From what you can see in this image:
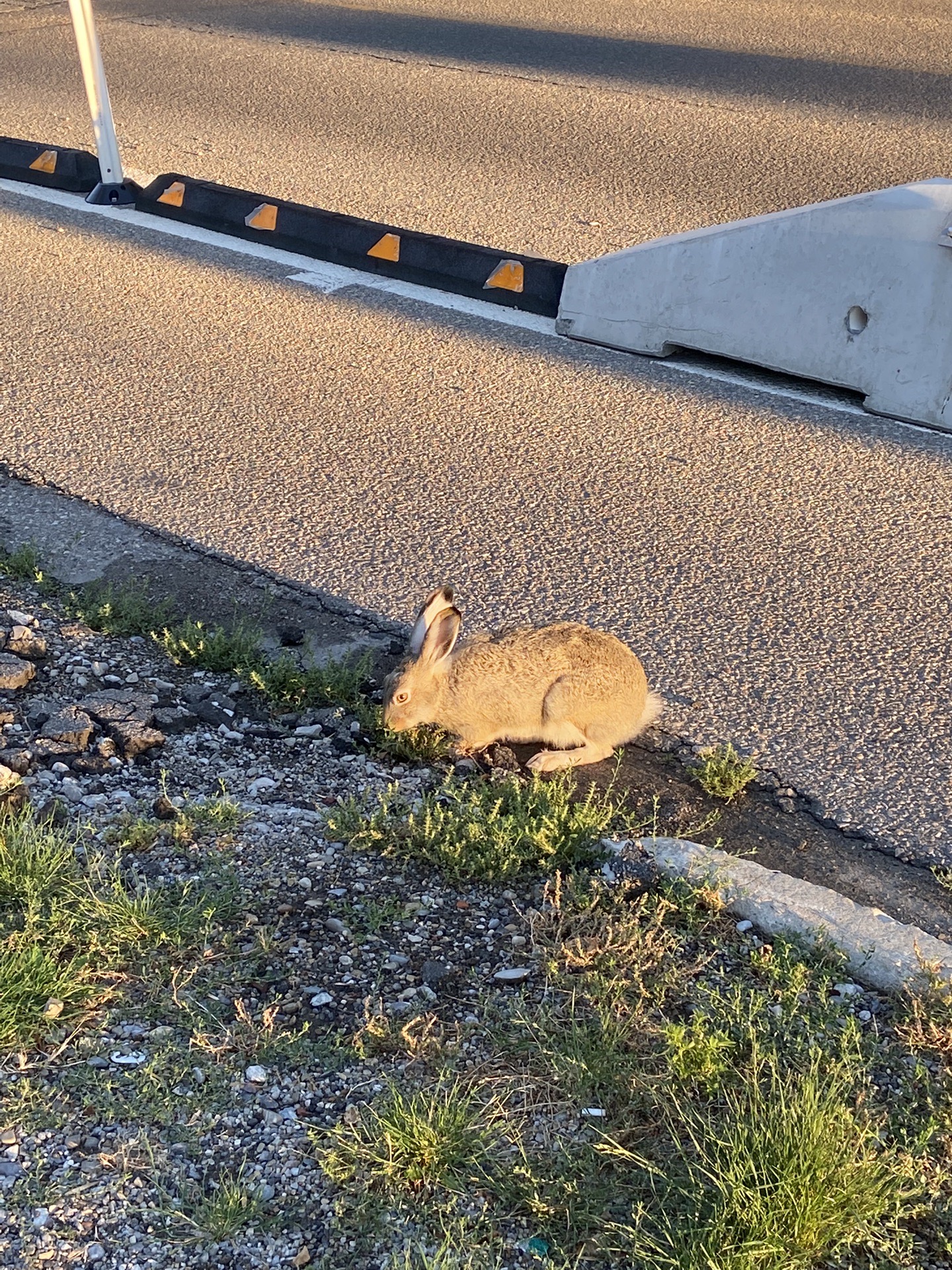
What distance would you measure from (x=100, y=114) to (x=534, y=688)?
232 inches

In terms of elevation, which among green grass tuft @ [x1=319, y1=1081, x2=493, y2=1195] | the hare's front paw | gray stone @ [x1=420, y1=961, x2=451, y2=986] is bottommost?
green grass tuft @ [x1=319, y1=1081, x2=493, y2=1195]

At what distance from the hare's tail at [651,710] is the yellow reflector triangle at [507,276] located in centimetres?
358

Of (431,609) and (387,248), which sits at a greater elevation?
(387,248)

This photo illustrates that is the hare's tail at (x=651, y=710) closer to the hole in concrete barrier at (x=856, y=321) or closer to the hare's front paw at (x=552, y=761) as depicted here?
the hare's front paw at (x=552, y=761)

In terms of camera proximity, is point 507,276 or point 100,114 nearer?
point 507,276

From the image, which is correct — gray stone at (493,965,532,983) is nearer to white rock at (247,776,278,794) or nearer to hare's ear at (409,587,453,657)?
white rock at (247,776,278,794)

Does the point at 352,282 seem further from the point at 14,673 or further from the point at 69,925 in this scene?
the point at 69,925

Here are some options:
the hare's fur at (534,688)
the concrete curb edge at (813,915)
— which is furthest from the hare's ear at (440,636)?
the concrete curb edge at (813,915)

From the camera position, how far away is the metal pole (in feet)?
25.9

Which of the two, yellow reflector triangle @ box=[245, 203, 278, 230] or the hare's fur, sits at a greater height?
yellow reflector triangle @ box=[245, 203, 278, 230]

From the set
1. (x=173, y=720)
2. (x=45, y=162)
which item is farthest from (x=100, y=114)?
(x=173, y=720)

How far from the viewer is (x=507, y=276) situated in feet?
22.7

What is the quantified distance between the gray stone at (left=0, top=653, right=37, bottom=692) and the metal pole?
17.3 ft

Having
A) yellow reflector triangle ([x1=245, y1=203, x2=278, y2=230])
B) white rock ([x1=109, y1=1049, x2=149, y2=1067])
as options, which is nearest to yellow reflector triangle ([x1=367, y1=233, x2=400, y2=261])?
yellow reflector triangle ([x1=245, y1=203, x2=278, y2=230])
